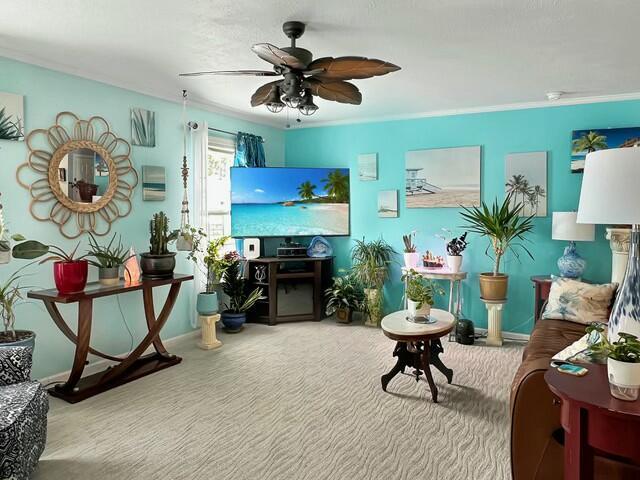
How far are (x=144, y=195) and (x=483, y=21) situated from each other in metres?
3.16

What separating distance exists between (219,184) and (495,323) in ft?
11.2

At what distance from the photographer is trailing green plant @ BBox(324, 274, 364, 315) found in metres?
5.41

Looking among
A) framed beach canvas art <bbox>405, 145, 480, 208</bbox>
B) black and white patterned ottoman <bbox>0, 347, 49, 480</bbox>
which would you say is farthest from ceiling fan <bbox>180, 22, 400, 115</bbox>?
framed beach canvas art <bbox>405, 145, 480, 208</bbox>

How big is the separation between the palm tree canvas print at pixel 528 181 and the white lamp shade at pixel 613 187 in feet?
10.7

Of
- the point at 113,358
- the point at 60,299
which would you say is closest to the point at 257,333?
the point at 113,358

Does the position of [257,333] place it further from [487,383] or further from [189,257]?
[487,383]

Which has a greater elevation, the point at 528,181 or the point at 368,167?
the point at 368,167

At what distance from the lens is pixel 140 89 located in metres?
4.15

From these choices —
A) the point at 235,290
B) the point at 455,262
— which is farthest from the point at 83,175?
the point at 455,262

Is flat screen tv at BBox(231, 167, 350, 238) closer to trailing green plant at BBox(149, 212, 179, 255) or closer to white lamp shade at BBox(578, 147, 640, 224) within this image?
trailing green plant at BBox(149, 212, 179, 255)

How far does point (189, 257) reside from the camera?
14.5 feet

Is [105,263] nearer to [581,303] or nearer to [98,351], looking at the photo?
[98,351]

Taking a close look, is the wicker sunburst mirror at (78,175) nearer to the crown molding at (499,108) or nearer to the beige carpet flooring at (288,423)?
the beige carpet flooring at (288,423)

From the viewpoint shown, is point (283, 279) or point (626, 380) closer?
point (626, 380)
